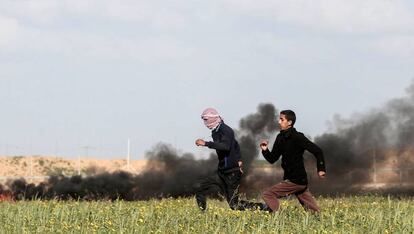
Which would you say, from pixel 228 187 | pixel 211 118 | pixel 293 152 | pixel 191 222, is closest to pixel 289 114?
pixel 293 152

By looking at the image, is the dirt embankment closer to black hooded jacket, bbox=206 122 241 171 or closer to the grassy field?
black hooded jacket, bbox=206 122 241 171

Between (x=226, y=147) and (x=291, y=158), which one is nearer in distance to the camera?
(x=291, y=158)

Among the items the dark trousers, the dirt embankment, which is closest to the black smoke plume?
the dark trousers

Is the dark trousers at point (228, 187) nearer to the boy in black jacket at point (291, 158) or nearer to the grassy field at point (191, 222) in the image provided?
the grassy field at point (191, 222)

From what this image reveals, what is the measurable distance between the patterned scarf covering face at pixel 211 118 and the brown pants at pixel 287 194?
5.52 ft

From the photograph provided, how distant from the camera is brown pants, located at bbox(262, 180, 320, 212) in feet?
46.5

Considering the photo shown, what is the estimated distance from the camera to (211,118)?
1536cm

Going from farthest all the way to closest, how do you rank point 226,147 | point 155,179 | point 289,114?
point 155,179
point 226,147
point 289,114

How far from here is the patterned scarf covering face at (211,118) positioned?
1536cm

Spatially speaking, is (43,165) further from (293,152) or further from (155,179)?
(293,152)

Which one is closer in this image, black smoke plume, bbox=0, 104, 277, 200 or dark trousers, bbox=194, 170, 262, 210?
dark trousers, bbox=194, 170, 262, 210

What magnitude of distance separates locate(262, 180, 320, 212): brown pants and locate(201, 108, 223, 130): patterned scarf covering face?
168cm

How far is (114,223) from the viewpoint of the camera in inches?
490

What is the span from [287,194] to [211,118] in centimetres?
198
